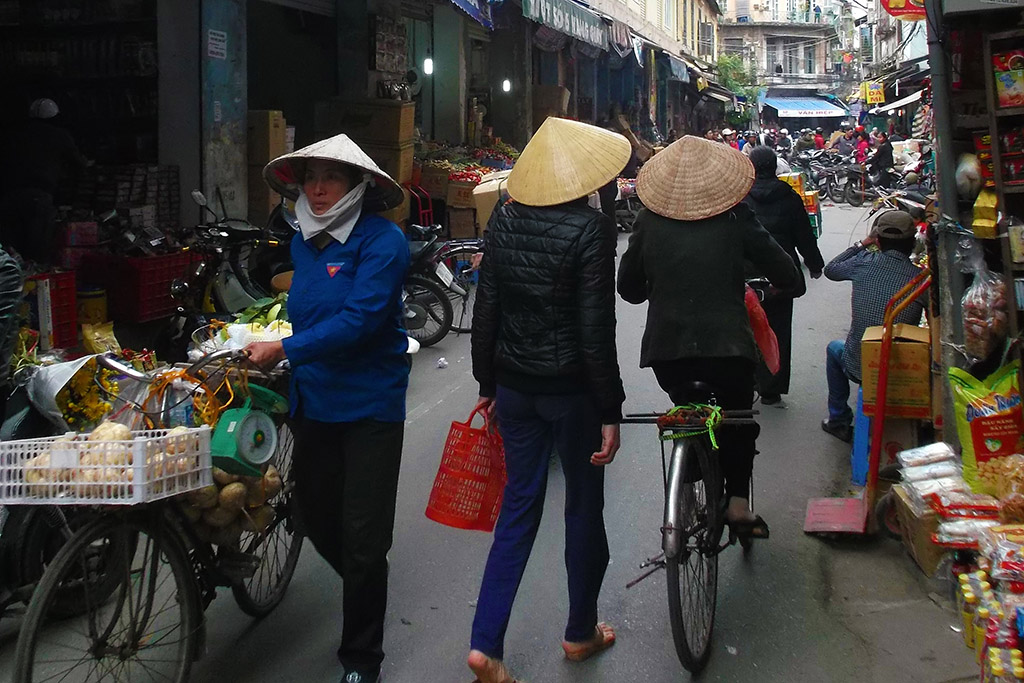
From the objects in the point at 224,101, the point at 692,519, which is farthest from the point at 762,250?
the point at 224,101

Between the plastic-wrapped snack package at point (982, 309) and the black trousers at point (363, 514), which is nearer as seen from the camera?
the black trousers at point (363, 514)

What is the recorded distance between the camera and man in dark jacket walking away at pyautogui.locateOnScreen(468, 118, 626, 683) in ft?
11.1

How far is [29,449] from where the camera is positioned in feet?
9.86

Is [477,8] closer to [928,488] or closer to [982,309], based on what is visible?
[982,309]

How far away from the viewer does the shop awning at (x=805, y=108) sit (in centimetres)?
6209

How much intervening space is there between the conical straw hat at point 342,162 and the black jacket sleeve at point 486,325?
39 cm

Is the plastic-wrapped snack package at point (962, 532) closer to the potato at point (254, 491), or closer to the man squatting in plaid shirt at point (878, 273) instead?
the man squatting in plaid shirt at point (878, 273)

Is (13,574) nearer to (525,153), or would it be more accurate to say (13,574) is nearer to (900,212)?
(525,153)

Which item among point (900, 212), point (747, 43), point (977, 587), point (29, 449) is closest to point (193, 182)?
point (900, 212)

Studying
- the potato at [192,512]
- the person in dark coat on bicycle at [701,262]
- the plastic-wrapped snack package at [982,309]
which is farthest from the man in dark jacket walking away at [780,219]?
the potato at [192,512]

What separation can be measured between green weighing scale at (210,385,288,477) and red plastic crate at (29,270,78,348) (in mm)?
4504

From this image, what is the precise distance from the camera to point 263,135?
10.9 m

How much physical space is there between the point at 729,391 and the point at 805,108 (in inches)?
2481

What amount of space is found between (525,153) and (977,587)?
2.13 meters
